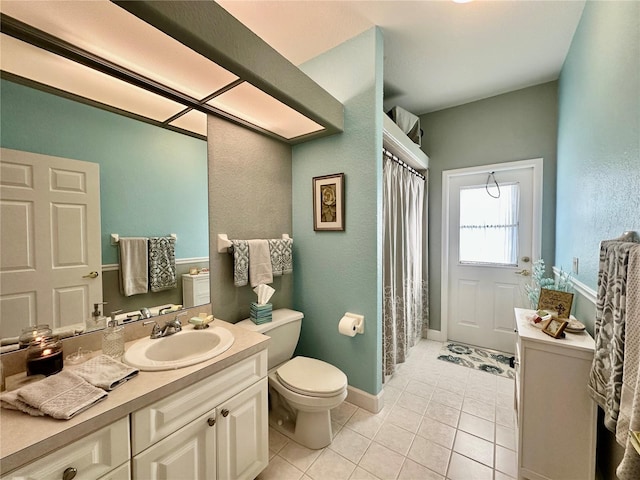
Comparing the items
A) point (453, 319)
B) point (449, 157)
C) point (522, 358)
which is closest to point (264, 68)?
point (522, 358)

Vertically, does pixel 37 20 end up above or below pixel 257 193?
above

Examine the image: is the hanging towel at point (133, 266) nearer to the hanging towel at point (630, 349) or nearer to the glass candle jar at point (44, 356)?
A: the glass candle jar at point (44, 356)

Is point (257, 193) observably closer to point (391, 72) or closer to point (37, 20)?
point (37, 20)

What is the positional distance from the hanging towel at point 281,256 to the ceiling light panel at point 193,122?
88 centimetres

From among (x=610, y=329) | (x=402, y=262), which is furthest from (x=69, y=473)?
(x=402, y=262)

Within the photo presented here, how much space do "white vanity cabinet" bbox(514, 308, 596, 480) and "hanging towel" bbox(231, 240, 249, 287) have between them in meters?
1.68

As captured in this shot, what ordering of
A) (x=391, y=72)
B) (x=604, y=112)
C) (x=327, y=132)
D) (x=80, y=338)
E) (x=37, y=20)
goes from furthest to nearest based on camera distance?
1. (x=391, y=72)
2. (x=327, y=132)
3. (x=604, y=112)
4. (x=80, y=338)
5. (x=37, y=20)

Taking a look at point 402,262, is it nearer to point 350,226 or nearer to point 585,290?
point 350,226

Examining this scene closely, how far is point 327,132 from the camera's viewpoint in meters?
1.88

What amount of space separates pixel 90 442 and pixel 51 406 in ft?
Answer: 0.51

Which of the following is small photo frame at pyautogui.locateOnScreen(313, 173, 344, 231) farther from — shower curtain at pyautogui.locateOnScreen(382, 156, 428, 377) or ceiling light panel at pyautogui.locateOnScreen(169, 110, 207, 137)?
ceiling light panel at pyautogui.locateOnScreen(169, 110, 207, 137)

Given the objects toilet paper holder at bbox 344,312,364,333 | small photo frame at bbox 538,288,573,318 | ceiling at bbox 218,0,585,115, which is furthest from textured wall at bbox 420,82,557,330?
toilet paper holder at bbox 344,312,364,333

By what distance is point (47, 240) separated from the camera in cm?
100

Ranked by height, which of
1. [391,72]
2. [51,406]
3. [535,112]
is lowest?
[51,406]
